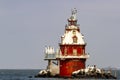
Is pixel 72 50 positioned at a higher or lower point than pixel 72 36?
lower

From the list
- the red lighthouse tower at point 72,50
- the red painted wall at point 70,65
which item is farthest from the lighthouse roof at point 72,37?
the red painted wall at point 70,65

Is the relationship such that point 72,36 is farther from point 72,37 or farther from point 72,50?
point 72,50

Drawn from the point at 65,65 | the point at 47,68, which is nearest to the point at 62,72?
the point at 65,65

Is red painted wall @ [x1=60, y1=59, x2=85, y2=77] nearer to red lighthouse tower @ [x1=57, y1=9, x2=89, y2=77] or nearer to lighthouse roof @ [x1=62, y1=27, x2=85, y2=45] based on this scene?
red lighthouse tower @ [x1=57, y1=9, x2=89, y2=77]

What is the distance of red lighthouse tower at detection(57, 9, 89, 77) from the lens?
366 feet

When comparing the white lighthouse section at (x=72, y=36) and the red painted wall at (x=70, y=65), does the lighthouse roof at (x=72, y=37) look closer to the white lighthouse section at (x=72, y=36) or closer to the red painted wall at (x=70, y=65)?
the white lighthouse section at (x=72, y=36)

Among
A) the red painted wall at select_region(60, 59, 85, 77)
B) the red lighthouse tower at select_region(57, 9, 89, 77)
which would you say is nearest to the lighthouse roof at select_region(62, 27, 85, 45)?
the red lighthouse tower at select_region(57, 9, 89, 77)

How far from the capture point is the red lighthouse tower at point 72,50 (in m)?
112

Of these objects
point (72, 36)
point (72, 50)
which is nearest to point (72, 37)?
point (72, 36)

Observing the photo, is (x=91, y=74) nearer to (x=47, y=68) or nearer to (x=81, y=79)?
(x=81, y=79)

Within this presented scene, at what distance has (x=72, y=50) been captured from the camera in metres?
112

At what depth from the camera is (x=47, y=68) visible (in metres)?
124

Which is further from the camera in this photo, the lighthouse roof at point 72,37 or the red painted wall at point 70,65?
the lighthouse roof at point 72,37

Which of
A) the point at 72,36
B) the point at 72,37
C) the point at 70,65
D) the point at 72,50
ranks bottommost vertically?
the point at 70,65
